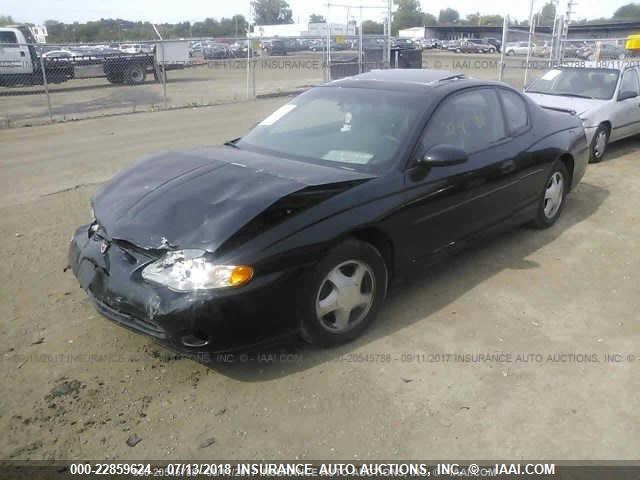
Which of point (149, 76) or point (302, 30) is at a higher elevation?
point (302, 30)

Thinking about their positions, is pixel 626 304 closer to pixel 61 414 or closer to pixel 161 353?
pixel 161 353

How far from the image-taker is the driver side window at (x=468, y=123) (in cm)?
402

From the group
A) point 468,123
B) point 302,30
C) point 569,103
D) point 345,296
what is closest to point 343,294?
point 345,296

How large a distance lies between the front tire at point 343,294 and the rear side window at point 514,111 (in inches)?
83.5

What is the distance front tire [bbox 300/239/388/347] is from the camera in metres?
3.24

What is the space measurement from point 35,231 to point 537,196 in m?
4.79

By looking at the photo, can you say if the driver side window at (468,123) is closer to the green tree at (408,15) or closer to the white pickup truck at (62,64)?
the white pickup truck at (62,64)

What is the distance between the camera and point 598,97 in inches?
358

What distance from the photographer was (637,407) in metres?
3.00

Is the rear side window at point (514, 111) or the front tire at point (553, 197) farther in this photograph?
the front tire at point (553, 197)

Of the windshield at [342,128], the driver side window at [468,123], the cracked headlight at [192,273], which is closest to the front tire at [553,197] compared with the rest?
the driver side window at [468,123]

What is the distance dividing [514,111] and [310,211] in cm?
269

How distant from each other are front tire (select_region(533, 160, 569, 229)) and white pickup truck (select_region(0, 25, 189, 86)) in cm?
1484

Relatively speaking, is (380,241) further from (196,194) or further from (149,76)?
(149,76)
